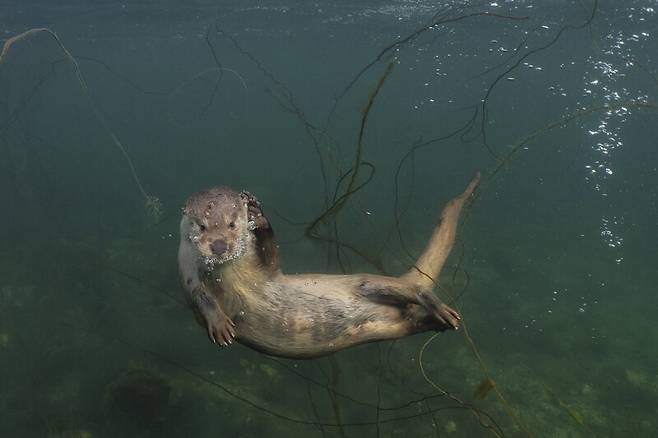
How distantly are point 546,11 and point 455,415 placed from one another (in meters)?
18.3

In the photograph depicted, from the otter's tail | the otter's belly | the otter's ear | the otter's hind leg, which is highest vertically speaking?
the otter's ear

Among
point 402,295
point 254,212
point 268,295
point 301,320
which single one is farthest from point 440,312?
point 254,212

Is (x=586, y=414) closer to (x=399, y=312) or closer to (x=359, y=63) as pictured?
(x=399, y=312)

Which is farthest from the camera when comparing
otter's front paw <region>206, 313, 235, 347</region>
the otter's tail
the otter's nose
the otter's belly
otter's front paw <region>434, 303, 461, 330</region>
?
the otter's tail

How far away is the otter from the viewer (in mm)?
2717

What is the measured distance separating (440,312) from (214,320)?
1.41 meters

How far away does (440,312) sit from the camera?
312cm

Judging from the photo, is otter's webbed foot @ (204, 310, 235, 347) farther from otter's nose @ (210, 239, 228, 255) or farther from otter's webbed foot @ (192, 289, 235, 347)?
otter's nose @ (210, 239, 228, 255)

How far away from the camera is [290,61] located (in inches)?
1795

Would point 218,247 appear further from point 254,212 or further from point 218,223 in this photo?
point 254,212

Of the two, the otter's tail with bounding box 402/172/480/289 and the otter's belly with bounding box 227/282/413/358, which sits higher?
the otter's tail with bounding box 402/172/480/289

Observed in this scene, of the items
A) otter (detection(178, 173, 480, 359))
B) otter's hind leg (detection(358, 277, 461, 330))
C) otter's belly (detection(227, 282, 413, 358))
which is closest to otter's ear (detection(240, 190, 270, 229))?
otter (detection(178, 173, 480, 359))

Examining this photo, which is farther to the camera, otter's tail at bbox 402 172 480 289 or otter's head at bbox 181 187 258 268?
otter's tail at bbox 402 172 480 289

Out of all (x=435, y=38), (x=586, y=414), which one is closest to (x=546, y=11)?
(x=435, y=38)
